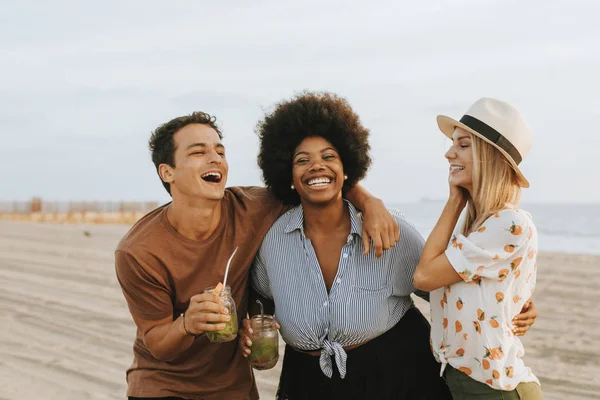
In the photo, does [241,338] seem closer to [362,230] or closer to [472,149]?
[362,230]

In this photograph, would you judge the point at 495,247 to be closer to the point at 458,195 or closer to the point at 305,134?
the point at 458,195

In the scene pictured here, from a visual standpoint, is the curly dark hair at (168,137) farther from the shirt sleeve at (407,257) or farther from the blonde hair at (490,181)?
the blonde hair at (490,181)

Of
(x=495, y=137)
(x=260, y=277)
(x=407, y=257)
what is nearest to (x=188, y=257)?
(x=260, y=277)

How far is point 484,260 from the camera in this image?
253 cm

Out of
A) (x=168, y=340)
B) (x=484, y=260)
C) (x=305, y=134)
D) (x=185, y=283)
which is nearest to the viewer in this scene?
(x=484, y=260)

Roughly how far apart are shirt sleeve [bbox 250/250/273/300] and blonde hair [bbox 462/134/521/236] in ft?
4.04

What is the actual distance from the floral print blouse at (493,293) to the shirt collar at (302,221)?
615 millimetres

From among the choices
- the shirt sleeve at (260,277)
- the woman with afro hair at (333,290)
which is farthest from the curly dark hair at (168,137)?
the shirt sleeve at (260,277)

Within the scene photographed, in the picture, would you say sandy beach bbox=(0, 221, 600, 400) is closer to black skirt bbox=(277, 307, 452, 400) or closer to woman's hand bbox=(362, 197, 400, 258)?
black skirt bbox=(277, 307, 452, 400)

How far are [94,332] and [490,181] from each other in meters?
5.19

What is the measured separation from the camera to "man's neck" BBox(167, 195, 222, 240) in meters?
3.21

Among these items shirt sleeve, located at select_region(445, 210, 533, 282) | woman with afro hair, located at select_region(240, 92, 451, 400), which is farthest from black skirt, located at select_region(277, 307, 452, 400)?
shirt sleeve, located at select_region(445, 210, 533, 282)

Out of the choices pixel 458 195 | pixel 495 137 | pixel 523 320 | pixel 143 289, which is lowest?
pixel 523 320

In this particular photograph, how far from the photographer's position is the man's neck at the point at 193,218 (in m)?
3.21
